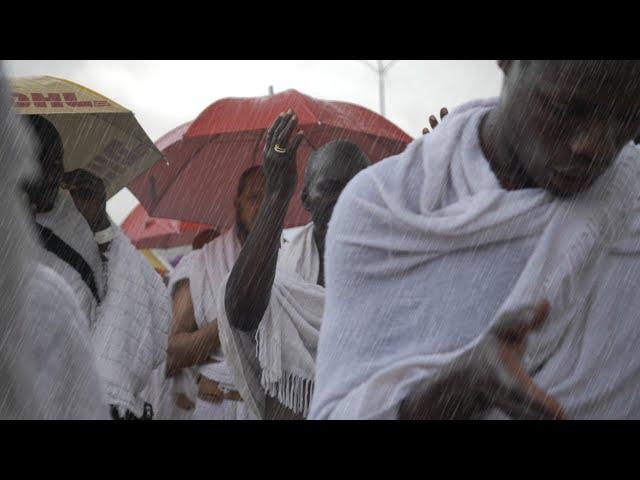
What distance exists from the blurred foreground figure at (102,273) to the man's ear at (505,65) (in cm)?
170

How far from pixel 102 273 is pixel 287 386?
77cm

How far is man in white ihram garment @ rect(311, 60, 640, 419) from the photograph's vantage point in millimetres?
2653

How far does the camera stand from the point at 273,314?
4.10 m

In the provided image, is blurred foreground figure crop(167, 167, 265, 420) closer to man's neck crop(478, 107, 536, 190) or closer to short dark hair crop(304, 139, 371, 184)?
short dark hair crop(304, 139, 371, 184)

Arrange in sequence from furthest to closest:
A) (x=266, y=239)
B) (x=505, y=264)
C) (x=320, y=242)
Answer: (x=320, y=242) → (x=266, y=239) → (x=505, y=264)

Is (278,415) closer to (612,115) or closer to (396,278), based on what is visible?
(396,278)

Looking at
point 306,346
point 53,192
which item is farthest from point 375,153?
point 53,192

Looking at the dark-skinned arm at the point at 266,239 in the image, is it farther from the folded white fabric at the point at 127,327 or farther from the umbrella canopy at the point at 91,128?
the umbrella canopy at the point at 91,128

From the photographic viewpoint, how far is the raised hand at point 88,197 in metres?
4.16

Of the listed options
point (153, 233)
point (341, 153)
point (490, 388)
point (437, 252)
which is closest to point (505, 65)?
point (437, 252)

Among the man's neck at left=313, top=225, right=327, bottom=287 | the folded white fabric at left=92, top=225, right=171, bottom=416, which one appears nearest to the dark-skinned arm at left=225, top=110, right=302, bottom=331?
the man's neck at left=313, top=225, right=327, bottom=287

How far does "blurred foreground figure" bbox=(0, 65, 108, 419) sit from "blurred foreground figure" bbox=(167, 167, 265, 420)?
2.23 m

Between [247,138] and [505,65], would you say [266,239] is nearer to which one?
[505,65]

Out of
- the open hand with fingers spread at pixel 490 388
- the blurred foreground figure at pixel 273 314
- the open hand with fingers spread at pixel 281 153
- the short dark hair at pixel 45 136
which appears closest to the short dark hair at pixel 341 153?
the blurred foreground figure at pixel 273 314
